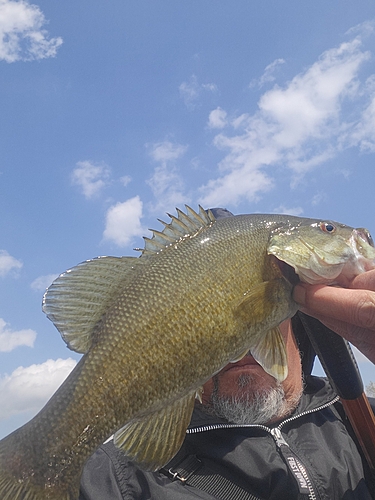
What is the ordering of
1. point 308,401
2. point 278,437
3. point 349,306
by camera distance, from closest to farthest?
point 349,306 → point 278,437 → point 308,401

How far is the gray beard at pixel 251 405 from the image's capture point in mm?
3443

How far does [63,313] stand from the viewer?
7.48 feet

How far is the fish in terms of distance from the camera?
6.49ft

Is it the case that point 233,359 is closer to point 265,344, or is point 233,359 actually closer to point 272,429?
point 265,344

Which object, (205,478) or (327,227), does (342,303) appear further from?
(205,478)

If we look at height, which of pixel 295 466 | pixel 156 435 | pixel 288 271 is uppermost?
pixel 288 271

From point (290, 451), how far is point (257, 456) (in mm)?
237

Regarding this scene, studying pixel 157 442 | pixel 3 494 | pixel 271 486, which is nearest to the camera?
pixel 3 494

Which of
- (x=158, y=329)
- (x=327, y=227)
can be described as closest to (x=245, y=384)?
(x=327, y=227)

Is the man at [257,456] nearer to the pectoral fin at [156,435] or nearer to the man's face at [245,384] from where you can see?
the man's face at [245,384]

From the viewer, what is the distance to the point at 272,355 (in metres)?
2.45

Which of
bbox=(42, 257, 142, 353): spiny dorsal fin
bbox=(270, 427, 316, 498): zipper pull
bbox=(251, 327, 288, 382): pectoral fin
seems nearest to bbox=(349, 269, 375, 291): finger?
bbox=(251, 327, 288, 382): pectoral fin

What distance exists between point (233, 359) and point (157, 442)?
53 centimetres

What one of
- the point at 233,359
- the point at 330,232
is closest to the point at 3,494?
the point at 233,359
